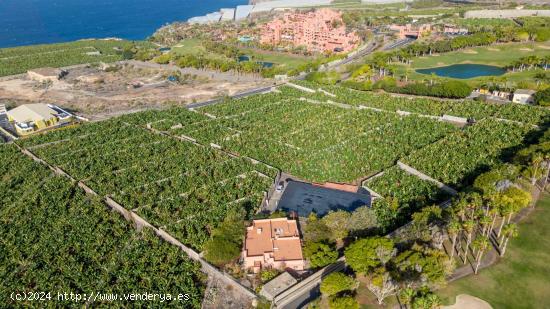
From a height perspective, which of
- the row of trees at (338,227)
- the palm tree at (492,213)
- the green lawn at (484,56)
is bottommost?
the row of trees at (338,227)

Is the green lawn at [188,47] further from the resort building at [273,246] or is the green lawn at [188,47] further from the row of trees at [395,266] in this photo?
the row of trees at [395,266]

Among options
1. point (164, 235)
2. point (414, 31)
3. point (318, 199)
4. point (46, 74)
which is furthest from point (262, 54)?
point (164, 235)

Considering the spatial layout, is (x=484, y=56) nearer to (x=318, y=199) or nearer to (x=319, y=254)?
(x=318, y=199)

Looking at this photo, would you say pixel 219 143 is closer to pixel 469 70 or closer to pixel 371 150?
pixel 371 150

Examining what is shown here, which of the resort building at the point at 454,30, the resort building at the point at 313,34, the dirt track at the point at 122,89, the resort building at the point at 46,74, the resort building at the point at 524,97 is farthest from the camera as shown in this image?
the resort building at the point at 454,30

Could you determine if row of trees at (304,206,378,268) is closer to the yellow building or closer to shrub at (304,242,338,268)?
shrub at (304,242,338,268)

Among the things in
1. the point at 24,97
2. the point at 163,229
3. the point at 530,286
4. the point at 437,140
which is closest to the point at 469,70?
the point at 437,140

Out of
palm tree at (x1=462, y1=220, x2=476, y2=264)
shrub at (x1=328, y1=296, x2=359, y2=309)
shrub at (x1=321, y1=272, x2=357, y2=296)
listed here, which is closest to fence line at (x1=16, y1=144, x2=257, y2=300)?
shrub at (x1=321, y1=272, x2=357, y2=296)

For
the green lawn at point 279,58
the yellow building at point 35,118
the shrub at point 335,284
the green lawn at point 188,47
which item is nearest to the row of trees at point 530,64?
the green lawn at point 279,58
